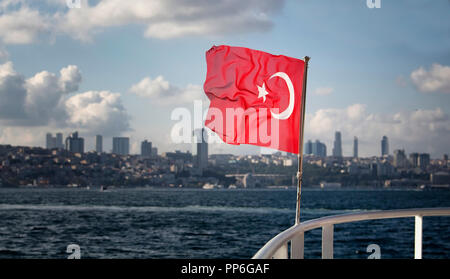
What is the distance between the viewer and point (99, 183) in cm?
11981

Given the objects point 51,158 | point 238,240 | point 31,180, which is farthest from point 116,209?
point 31,180

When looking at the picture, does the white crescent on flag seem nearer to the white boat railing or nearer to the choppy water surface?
the white boat railing

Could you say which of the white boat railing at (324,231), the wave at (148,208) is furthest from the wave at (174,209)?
the white boat railing at (324,231)

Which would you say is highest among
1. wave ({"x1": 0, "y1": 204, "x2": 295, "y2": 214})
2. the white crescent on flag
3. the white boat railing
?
the white crescent on flag

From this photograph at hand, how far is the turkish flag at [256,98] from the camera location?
4.43 m

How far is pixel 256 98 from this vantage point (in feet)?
15.1

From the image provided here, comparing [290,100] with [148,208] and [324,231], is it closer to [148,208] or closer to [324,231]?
[324,231]

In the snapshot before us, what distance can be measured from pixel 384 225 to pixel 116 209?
115ft

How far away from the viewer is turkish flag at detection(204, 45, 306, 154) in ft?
14.5

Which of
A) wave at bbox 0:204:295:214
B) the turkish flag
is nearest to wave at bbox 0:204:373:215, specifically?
wave at bbox 0:204:295:214

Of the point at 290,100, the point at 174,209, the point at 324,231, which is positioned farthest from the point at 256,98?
the point at 174,209

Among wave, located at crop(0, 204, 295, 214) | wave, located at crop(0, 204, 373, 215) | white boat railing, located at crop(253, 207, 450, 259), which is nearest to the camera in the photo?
white boat railing, located at crop(253, 207, 450, 259)

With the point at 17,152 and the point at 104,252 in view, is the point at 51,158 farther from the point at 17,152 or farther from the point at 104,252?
the point at 104,252
